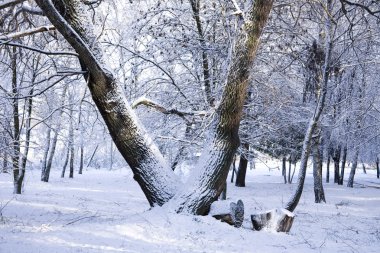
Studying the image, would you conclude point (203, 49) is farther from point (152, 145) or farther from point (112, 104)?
point (112, 104)

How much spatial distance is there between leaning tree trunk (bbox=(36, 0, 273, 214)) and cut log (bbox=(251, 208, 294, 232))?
90 cm

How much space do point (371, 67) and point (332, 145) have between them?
1151 cm

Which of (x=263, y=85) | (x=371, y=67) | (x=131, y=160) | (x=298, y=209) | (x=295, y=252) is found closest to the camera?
(x=295, y=252)

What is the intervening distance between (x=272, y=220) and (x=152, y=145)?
96.4 inches

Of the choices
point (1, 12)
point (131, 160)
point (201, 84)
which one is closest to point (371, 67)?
point (201, 84)

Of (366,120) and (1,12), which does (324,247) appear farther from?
(366,120)

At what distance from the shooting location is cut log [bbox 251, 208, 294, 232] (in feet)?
19.9

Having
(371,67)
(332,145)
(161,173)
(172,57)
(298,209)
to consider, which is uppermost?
(371,67)

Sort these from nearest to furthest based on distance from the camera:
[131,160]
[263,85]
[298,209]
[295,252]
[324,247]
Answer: [295,252] → [324,247] → [131,160] → [263,85] → [298,209]

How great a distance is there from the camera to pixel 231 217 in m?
5.92

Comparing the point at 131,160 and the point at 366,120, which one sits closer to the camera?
the point at 131,160

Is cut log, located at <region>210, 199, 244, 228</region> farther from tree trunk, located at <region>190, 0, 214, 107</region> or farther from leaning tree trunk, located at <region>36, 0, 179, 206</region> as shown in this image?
tree trunk, located at <region>190, 0, 214, 107</region>

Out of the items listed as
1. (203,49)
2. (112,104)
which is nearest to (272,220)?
(112,104)

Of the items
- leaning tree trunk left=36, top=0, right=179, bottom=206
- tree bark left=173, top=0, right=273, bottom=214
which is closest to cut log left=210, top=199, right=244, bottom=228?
tree bark left=173, top=0, right=273, bottom=214
